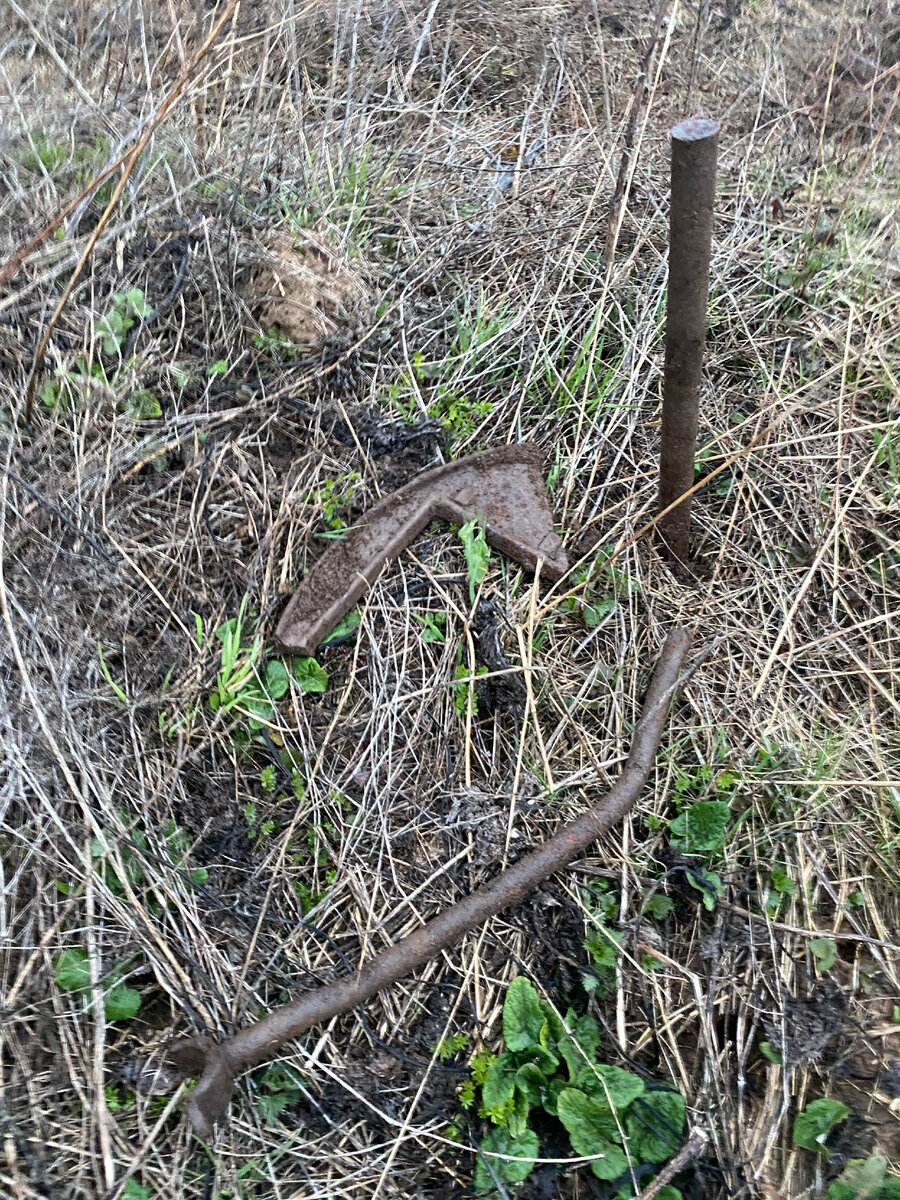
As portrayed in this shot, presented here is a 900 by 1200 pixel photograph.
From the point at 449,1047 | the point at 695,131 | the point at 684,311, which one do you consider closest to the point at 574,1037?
the point at 449,1047

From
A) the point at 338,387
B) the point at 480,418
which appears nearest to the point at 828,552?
the point at 480,418

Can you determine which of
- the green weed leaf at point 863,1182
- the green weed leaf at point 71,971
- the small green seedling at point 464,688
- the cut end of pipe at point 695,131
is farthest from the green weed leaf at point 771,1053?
the cut end of pipe at point 695,131

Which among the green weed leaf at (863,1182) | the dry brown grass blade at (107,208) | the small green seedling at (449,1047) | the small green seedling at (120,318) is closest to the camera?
the green weed leaf at (863,1182)

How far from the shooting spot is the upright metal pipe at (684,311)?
1.51 metres

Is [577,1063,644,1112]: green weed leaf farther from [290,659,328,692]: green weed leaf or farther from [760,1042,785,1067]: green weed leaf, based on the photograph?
[290,659,328,692]: green weed leaf

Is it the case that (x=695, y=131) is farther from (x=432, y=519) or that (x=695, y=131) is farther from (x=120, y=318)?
(x=120, y=318)

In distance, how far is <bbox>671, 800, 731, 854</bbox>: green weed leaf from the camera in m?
1.78

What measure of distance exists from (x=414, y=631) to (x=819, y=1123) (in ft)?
4.20

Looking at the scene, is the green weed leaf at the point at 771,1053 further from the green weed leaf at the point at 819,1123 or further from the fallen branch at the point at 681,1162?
the fallen branch at the point at 681,1162

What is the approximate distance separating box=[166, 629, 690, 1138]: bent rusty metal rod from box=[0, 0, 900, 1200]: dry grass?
65 mm

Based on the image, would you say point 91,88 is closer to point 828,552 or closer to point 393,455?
point 393,455

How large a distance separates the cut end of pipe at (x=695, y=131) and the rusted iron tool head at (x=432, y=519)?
2.78ft

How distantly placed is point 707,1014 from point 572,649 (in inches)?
32.4

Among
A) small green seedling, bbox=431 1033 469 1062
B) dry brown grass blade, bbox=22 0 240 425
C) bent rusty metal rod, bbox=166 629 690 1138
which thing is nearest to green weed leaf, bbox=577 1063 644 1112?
small green seedling, bbox=431 1033 469 1062
